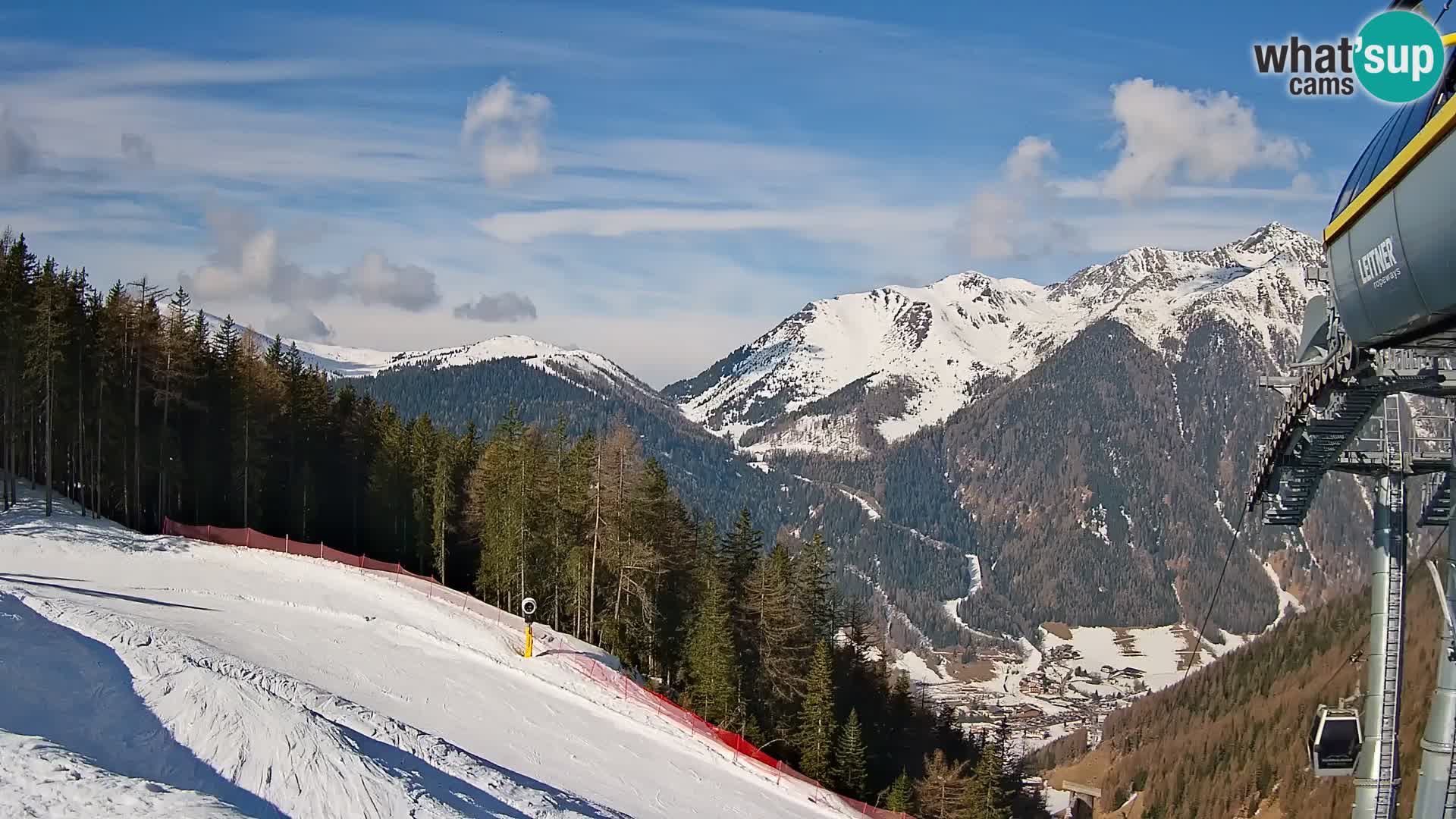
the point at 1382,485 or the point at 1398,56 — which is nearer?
the point at 1398,56

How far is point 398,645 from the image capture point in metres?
37.1

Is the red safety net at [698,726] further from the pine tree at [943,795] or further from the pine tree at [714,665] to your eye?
the pine tree at [943,795]

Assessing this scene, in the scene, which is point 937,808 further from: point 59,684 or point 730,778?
point 59,684

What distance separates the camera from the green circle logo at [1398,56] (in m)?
11.5

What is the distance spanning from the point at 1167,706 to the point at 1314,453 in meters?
89.6

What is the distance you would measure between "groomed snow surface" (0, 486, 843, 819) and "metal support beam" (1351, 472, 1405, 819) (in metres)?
15.0

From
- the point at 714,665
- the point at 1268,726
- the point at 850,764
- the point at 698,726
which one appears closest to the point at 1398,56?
the point at 698,726

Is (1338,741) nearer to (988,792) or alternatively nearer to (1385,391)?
(1385,391)

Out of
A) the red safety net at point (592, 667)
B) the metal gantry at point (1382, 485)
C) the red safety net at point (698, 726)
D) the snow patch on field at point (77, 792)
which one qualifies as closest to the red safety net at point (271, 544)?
the red safety net at point (592, 667)

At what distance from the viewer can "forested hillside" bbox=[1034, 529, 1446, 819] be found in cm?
4969

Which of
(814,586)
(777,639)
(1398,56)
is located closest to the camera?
(1398,56)

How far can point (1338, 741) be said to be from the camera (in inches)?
763

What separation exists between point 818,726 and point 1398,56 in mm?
38633

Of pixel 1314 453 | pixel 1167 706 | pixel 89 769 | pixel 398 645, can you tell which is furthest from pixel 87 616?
pixel 1167 706
